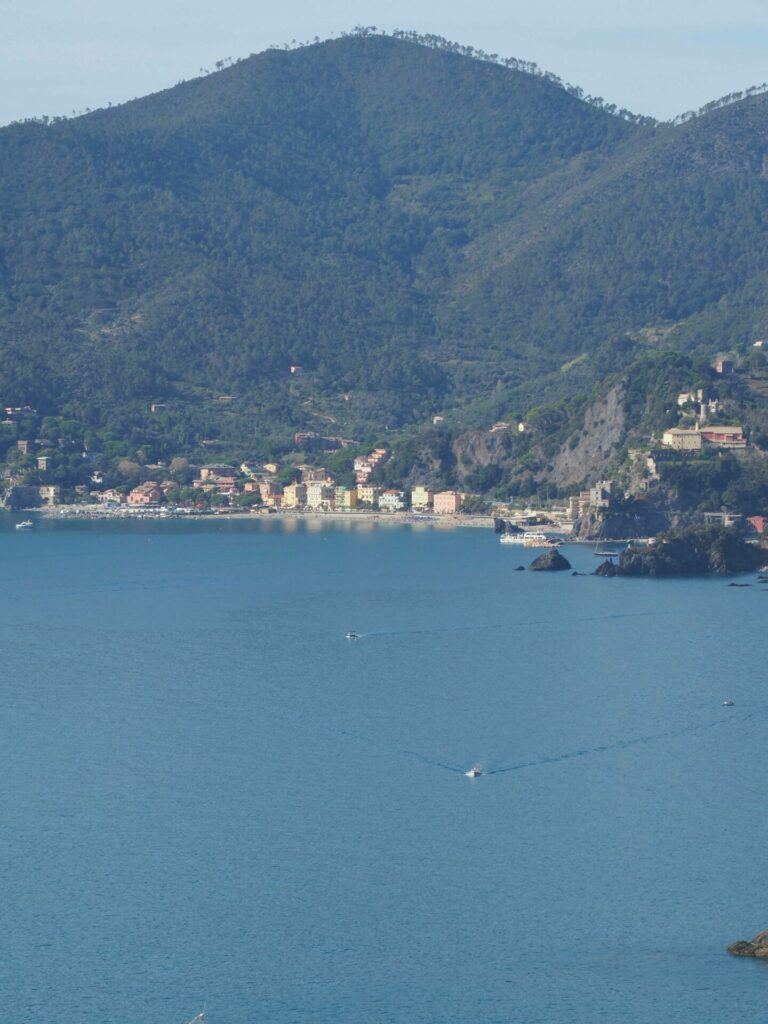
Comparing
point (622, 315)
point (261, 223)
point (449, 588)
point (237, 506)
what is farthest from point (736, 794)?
point (261, 223)

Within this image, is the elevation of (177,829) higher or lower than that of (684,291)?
lower

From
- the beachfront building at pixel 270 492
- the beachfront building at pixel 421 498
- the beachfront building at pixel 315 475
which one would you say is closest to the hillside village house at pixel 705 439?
the beachfront building at pixel 421 498

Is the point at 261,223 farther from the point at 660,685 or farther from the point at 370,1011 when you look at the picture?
the point at 370,1011

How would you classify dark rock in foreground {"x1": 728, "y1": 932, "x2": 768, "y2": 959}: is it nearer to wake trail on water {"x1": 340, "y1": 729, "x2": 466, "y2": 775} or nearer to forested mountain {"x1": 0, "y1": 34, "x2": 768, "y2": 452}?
wake trail on water {"x1": 340, "y1": 729, "x2": 466, "y2": 775}

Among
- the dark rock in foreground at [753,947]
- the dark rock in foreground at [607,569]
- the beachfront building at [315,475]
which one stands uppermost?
the beachfront building at [315,475]

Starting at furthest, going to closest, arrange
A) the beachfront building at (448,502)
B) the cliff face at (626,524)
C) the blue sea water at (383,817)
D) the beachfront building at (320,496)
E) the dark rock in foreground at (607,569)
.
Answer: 1. the beachfront building at (320,496)
2. the beachfront building at (448,502)
3. the cliff face at (626,524)
4. the dark rock in foreground at (607,569)
5. the blue sea water at (383,817)

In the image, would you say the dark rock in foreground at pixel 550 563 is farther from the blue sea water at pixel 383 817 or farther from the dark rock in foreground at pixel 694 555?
the blue sea water at pixel 383 817

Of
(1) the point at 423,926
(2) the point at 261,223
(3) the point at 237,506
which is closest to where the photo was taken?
(1) the point at 423,926
